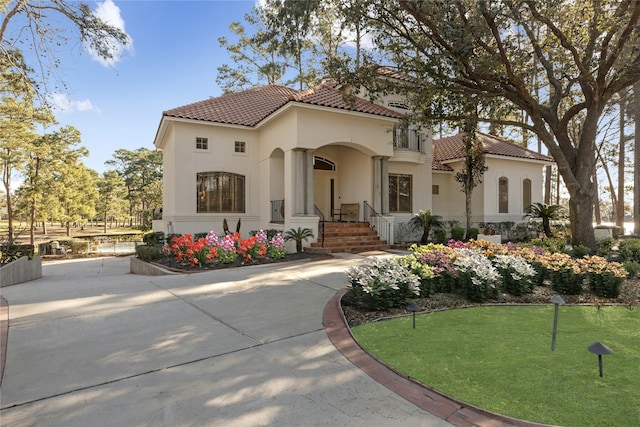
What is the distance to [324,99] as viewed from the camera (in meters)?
13.5

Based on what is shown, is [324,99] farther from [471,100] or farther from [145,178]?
[145,178]

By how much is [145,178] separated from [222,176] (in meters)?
47.9

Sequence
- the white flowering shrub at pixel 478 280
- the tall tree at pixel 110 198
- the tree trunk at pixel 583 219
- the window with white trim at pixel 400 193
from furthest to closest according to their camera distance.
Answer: the tall tree at pixel 110 198
the window with white trim at pixel 400 193
the tree trunk at pixel 583 219
the white flowering shrub at pixel 478 280

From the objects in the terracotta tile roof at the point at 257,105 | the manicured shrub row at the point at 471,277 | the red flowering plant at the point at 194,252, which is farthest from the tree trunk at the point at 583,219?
the red flowering plant at the point at 194,252

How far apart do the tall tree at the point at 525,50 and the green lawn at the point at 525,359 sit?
763cm

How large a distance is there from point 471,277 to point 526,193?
60.1 ft

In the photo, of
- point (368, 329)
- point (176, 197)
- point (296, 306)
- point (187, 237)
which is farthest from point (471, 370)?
point (176, 197)

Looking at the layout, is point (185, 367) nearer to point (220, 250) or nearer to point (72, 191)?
point (220, 250)

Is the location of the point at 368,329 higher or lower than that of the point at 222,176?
lower

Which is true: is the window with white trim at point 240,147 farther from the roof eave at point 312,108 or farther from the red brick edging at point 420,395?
the red brick edging at point 420,395

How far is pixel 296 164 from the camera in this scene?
43.9 feet

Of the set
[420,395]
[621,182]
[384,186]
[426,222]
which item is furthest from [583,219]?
[621,182]

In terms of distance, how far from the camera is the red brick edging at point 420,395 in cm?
262

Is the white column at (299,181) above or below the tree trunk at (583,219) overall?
above
